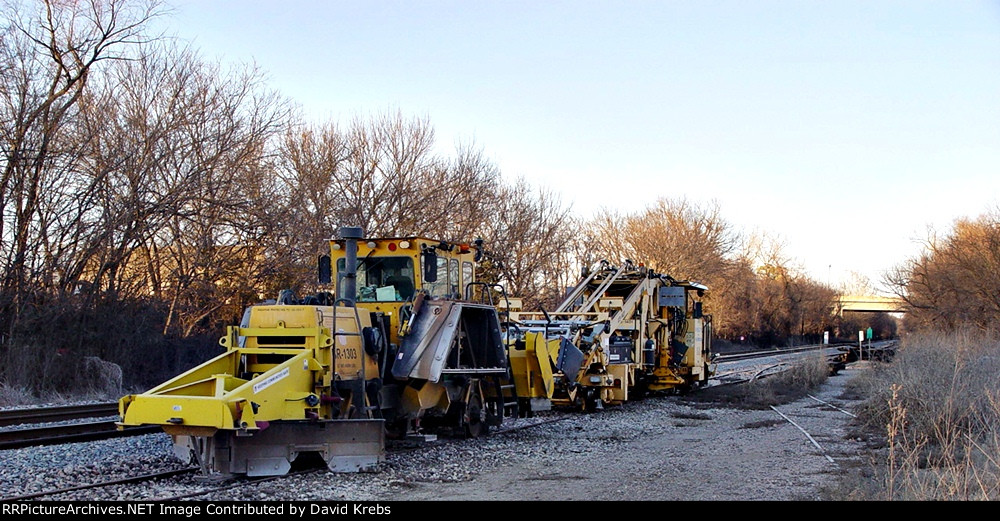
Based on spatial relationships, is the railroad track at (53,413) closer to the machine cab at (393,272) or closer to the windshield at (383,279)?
the machine cab at (393,272)

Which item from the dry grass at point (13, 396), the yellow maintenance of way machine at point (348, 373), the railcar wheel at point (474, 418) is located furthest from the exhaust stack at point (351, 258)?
the dry grass at point (13, 396)

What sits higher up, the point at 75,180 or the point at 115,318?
the point at 75,180

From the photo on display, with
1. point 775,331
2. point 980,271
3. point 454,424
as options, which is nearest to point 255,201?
point 454,424

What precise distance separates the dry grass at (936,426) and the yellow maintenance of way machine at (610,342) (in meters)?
4.82

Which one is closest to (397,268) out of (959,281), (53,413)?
(53,413)

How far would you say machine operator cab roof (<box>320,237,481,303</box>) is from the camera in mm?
12164

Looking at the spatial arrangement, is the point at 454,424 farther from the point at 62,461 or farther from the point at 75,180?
the point at 75,180

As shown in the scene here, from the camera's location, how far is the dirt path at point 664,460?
30.3ft

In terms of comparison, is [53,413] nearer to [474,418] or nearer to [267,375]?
[474,418]

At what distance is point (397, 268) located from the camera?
12328 mm

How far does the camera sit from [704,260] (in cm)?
5178

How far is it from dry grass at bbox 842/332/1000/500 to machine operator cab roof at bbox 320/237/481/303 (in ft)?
19.2

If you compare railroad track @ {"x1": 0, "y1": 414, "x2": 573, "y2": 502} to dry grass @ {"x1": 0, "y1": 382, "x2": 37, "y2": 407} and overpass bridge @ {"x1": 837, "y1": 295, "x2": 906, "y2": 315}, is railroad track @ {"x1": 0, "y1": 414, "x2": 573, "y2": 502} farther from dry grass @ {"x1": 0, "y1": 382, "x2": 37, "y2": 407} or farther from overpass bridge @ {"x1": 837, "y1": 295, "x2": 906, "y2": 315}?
overpass bridge @ {"x1": 837, "y1": 295, "x2": 906, "y2": 315}

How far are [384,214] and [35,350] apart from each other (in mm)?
14671
